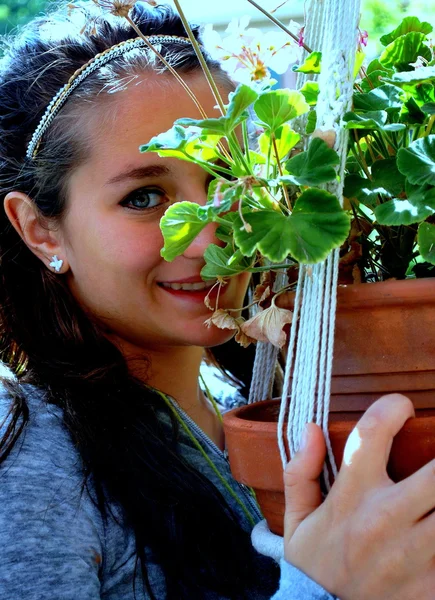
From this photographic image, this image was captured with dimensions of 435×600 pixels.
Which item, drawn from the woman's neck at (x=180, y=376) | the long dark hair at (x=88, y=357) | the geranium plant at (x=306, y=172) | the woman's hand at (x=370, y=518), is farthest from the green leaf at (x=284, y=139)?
the woman's neck at (x=180, y=376)

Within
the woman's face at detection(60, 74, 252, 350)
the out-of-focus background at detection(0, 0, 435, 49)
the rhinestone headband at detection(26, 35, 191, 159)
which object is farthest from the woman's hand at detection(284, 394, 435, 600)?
the out-of-focus background at detection(0, 0, 435, 49)

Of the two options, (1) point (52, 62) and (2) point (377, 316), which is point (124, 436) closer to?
(2) point (377, 316)

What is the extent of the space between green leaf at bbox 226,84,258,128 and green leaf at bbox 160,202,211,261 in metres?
0.14

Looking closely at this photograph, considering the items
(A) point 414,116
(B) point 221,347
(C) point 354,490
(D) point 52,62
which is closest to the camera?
(C) point 354,490

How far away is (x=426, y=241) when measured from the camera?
805mm

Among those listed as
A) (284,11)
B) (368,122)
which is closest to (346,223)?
(368,122)

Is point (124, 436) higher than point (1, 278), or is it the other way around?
point (1, 278)

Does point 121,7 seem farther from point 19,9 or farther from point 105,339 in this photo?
point 19,9

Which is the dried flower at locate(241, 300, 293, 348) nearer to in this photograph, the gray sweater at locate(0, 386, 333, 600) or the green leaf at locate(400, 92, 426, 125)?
the green leaf at locate(400, 92, 426, 125)

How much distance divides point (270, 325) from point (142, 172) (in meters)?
0.53

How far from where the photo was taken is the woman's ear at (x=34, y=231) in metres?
1.43

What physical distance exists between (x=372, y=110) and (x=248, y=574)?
0.79 meters

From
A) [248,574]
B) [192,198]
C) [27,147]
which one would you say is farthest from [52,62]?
[248,574]

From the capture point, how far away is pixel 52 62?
146 cm
